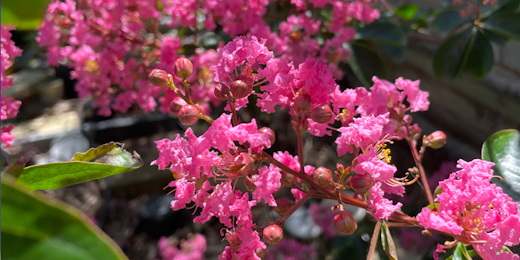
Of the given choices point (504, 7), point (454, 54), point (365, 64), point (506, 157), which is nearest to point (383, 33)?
point (365, 64)

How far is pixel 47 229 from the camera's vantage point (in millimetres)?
207

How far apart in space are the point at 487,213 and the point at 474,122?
1.23 m

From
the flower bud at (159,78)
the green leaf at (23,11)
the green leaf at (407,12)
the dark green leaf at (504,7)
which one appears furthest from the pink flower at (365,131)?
the green leaf at (407,12)

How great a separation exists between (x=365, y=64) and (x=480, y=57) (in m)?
0.33

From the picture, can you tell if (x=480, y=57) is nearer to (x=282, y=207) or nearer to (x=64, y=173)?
(x=282, y=207)

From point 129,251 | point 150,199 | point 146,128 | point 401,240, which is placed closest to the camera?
point 401,240

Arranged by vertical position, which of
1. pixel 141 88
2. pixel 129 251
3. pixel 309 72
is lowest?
pixel 129 251

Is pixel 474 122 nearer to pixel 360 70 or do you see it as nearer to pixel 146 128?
pixel 360 70

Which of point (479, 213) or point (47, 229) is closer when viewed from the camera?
point (47, 229)

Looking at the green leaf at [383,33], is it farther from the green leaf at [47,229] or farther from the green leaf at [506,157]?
the green leaf at [47,229]

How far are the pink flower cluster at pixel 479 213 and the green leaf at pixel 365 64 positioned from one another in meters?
0.65

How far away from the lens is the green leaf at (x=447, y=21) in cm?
109

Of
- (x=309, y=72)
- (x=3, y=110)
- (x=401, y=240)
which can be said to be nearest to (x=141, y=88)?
(x=3, y=110)

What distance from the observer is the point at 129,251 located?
162cm
